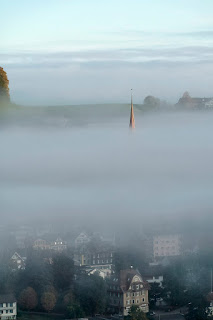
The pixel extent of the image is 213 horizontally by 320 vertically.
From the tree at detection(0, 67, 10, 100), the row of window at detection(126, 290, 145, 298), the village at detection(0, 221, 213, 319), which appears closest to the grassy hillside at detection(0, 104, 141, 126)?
the tree at detection(0, 67, 10, 100)

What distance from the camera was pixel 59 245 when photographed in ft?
85.4

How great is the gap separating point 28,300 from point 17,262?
2759 millimetres

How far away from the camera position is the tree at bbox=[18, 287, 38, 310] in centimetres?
2133

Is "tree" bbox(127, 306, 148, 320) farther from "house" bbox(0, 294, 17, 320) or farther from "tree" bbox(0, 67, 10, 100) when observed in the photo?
"tree" bbox(0, 67, 10, 100)

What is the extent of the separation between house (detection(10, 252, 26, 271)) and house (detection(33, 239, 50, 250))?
2.65 ft

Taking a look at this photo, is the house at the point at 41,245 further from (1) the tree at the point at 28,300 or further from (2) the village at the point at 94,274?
(1) the tree at the point at 28,300

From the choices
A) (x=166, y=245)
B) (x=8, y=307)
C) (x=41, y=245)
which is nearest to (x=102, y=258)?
(x=41, y=245)

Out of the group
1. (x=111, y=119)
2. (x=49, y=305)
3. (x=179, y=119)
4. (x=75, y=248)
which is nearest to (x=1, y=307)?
(x=49, y=305)

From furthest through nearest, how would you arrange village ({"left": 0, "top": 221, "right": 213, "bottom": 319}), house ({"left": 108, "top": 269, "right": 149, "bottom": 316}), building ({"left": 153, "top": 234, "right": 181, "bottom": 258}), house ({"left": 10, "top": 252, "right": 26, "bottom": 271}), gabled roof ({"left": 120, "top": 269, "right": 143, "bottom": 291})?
building ({"left": 153, "top": 234, "right": 181, "bottom": 258}), house ({"left": 10, "top": 252, "right": 26, "bottom": 271}), gabled roof ({"left": 120, "top": 269, "right": 143, "bottom": 291}), house ({"left": 108, "top": 269, "right": 149, "bottom": 316}), village ({"left": 0, "top": 221, "right": 213, "bottom": 319})

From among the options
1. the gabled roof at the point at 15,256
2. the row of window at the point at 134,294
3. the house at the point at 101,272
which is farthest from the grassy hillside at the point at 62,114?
the row of window at the point at 134,294

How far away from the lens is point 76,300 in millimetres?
21641

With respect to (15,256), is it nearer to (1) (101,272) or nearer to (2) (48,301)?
(1) (101,272)

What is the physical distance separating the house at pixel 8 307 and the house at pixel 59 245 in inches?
149

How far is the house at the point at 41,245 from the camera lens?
2545 centimetres
